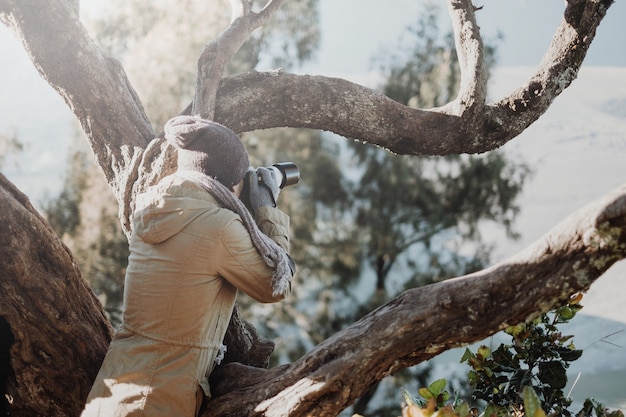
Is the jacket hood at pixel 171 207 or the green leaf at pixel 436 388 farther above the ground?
the jacket hood at pixel 171 207

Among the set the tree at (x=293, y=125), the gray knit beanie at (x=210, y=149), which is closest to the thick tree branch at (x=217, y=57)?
the tree at (x=293, y=125)

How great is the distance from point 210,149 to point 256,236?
0.20m

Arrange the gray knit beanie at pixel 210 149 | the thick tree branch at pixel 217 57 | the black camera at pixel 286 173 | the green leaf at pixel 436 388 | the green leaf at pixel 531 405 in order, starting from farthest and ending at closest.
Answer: the thick tree branch at pixel 217 57 → the black camera at pixel 286 173 → the green leaf at pixel 436 388 → the gray knit beanie at pixel 210 149 → the green leaf at pixel 531 405

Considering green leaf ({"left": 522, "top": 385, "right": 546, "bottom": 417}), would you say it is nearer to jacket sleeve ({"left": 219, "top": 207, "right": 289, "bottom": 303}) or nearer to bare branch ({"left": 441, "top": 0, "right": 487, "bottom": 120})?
jacket sleeve ({"left": 219, "top": 207, "right": 289, "bottom": 303})

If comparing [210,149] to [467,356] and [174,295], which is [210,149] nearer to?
[174,295]

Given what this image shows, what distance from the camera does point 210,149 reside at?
1.33 m

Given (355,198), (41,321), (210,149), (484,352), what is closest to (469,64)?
(484,352)

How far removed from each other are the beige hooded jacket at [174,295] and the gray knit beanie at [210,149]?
0.06 m

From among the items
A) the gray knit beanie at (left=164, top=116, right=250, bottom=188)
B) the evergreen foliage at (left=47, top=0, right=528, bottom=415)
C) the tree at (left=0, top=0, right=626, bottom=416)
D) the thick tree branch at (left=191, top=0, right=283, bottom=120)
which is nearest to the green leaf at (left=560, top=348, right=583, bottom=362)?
the tree at (left=0, top=0, right=626, bottom=416)

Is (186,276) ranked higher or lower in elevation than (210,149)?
lower

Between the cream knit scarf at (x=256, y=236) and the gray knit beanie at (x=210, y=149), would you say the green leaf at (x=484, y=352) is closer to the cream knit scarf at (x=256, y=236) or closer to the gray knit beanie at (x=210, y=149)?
the cream knit scarf at (x=256, y=236)

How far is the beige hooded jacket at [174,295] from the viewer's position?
1.25 meters

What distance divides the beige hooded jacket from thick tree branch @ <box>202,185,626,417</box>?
5.3 inches

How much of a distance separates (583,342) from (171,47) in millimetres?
5699
